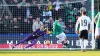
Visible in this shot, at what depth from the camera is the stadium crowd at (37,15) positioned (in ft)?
81.8

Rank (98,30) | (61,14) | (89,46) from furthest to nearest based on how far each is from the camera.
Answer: (61,14)
(89,46)
(98,30)

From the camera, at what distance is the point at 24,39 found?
24422 mm

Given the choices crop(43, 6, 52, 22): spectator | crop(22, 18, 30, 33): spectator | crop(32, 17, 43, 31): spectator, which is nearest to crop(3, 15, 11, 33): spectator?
crop(22, 18, 30, 33): spectator

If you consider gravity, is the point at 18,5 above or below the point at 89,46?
above

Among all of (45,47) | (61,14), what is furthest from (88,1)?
(45,47)

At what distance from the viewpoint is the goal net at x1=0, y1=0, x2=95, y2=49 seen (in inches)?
963

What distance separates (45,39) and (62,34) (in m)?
0.97

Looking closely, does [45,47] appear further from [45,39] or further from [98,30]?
[98,30]

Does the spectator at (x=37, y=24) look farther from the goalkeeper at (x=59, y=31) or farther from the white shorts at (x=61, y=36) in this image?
the white shorts at (x=61, y=36)

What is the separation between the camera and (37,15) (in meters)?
25.1

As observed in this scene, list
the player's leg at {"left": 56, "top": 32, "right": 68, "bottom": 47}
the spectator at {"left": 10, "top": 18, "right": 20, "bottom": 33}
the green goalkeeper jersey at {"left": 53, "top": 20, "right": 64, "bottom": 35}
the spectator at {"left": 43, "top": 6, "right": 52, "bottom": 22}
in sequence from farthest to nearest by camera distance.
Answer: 1. the spectator at {"left": 43, "top": 6, "right": 52, "bottom": 22}
2. the spectator at {"left": 10, "top": 18, "right": 20, "bottom": 33}
3. the green goalkeeper jersey at {"left": 53, "top": 20, "right": 64, "bottom": 35}
4. the player's leg at {"left": 56, "top": 32, "right": 68, "bottom": 47}

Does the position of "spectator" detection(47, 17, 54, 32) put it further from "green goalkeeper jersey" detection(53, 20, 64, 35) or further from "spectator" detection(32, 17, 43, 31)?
"spectator" detection(32, 17, 43, 31)

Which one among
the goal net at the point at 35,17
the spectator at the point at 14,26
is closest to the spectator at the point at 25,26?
the goal net at the point at 35,17

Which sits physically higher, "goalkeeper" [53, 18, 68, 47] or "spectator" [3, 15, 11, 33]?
"spectator" [3, 15, 11, 33]
